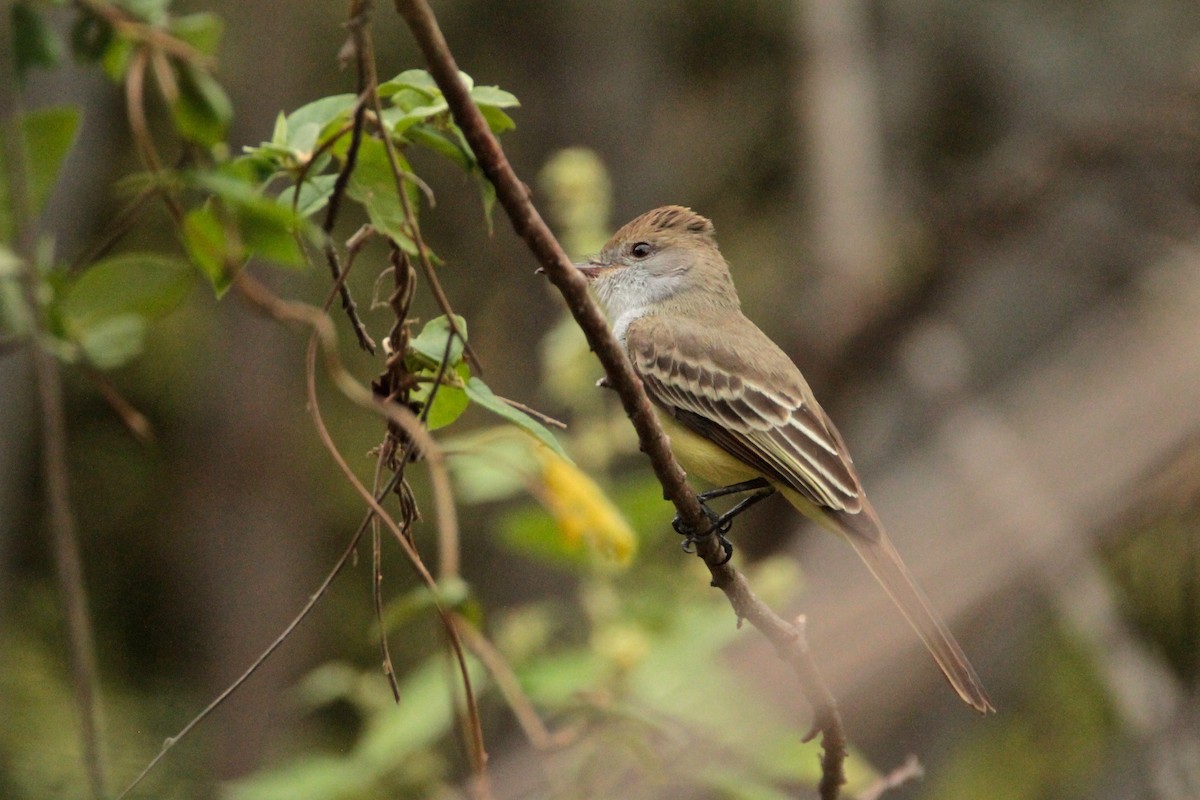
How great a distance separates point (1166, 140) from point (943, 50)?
2.22m

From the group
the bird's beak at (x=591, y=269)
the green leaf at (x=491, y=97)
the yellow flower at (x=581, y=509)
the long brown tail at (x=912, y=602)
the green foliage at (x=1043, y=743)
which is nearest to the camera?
the green leaf at (x=491, y=97)

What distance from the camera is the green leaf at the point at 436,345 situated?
5.97 feet

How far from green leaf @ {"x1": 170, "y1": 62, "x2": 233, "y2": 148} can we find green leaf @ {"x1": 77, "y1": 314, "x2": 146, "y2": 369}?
0.28 metres

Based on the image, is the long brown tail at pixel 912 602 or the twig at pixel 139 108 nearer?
the twig at pixel 139 108

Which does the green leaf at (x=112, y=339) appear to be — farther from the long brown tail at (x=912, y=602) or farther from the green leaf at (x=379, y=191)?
the long brown tail at (x=912, y=602)

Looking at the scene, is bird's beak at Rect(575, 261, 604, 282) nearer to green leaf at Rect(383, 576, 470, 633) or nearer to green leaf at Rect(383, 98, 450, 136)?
green leaf at Rect(383, 98, 450, 136)

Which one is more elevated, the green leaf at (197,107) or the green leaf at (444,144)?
the green leaf at (197,107)

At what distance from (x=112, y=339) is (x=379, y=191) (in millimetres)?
377

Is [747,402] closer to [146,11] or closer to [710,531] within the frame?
[710,531]

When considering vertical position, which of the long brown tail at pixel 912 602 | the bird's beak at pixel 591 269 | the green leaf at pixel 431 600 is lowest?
the long brown tail at pixel 912 602

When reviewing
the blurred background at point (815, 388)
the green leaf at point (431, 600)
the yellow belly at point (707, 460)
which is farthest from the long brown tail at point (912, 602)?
the green leaf at point (431, 600)

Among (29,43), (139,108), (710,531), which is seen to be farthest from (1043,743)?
(29,43)

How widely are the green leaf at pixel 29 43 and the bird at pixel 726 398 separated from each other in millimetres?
1851

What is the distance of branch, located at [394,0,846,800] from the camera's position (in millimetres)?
1520
